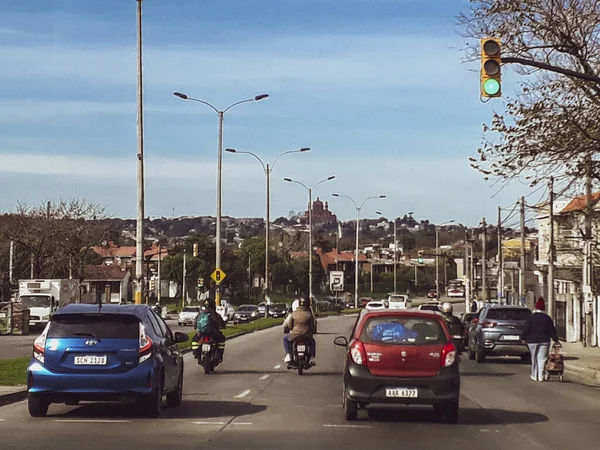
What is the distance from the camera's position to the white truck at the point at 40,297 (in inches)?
2092

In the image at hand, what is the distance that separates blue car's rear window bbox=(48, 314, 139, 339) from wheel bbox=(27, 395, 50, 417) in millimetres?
923

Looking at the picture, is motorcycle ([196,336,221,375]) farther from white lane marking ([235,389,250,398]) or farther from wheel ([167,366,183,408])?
wheel ([167,366,183,408])

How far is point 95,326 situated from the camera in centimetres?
1423

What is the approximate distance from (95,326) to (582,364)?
19.5m

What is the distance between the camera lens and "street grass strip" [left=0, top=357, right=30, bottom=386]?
63.5 feet

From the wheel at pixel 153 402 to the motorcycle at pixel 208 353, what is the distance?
8.88 m

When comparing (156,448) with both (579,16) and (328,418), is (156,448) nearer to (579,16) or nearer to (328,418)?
(328,418)

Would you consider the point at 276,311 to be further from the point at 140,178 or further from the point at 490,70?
the point at 490,70

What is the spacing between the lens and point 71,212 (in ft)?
238

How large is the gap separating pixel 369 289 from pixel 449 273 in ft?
125

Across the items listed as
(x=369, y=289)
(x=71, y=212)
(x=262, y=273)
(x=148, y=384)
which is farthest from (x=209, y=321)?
(x=369, y=289)

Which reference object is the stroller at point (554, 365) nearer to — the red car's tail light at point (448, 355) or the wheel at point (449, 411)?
the wheel at point (449, 411)

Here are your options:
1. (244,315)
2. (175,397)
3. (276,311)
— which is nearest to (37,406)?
(175,397)

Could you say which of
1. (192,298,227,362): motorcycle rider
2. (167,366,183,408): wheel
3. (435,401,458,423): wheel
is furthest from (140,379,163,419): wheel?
(192,298,227,362): motorcycle rider
